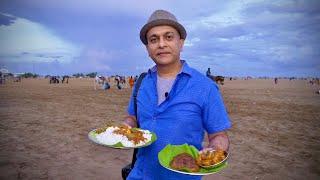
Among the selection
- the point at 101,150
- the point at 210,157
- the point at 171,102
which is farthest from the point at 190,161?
the point at 101,150

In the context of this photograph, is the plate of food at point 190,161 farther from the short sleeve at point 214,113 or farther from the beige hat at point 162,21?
the beige hat at point 162,21

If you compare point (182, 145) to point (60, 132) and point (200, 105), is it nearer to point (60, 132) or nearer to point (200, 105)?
point (200, 105)

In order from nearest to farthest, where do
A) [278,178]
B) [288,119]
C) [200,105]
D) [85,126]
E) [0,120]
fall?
[200,105], [278,178], [85,126], [0,120], [288,119]

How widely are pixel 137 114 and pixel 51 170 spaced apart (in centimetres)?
464

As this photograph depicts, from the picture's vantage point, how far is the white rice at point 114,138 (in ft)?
8.47

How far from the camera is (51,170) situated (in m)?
6.84

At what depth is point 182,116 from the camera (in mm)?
2592

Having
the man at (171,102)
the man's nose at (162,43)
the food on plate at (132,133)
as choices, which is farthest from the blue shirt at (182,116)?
the man's nose at (162,43)

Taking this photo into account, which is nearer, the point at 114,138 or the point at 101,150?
the point at 114,138

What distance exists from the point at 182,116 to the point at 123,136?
1.73 feet

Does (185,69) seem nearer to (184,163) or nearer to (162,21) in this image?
(162,21)

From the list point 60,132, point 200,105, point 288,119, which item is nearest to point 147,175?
point 200,105

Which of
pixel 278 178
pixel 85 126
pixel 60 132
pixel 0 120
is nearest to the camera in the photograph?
pixel 278 178

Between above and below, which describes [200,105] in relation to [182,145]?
above
